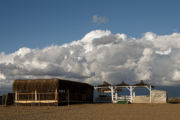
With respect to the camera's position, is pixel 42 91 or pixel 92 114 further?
pixel 42 91

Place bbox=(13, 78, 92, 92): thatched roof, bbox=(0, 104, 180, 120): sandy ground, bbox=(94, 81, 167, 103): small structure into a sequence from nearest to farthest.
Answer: bbox=(0, 104, 180, 120): sandy ground < bbox=(13, 78, 92, 92): thatched roof < bbox=(94, 81, 167, 103): small structure

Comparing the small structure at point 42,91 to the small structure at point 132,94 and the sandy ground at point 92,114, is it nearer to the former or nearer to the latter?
the sandy ground at point 92,114

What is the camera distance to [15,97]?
125 ft

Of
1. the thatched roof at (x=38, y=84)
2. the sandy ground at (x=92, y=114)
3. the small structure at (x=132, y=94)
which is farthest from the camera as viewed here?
the small structure at (x=132, y=94)

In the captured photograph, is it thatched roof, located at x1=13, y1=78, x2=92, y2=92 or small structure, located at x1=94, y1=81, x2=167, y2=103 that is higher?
thatched roof, located at x1=13, y1=78, x2=92, y2=92

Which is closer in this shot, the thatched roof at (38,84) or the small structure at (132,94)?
the thatched roof at (38,84)

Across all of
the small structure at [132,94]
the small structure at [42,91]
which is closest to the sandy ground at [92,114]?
the small structure at [42,91]

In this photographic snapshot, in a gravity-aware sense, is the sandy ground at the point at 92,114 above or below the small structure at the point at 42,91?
below

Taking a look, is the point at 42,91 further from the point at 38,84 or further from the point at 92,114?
the point at 92,114

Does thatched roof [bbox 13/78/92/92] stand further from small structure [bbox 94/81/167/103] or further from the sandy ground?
small structure [bbox 94/81/167/103]

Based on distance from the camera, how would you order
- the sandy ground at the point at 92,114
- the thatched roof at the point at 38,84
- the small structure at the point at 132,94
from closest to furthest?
1. the sandy ground at the point at 92,114
2. the thatched roof at the point at 38,84
3. the small structure at the point at 132,94

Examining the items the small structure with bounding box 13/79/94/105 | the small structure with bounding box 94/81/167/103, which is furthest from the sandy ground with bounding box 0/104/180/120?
the small structure with bounding box 94/81/167/103

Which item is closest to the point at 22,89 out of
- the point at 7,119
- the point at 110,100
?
the point at 110,100

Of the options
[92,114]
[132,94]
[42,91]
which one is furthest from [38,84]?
[132,94]
